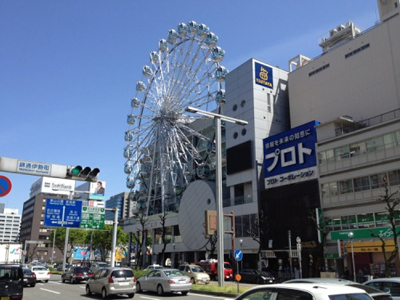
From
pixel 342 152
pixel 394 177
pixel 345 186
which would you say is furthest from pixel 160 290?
pixel 342 152

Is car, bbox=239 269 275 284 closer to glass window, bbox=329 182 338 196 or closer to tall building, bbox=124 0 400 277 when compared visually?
tall building, bbox=124 0 400 277

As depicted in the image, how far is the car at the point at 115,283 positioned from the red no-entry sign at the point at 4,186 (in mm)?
8281

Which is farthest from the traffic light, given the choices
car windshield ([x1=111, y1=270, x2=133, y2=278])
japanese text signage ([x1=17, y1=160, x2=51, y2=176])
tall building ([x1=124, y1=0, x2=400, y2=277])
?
tall building ([x1=124, y1=0, x2=400, y2=277])

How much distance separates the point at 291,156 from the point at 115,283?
31.2 metres

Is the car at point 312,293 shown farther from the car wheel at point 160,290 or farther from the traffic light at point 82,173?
the car wheel at point 160,290

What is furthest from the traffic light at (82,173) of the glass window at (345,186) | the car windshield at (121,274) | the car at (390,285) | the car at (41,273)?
the glass window at (345,186)

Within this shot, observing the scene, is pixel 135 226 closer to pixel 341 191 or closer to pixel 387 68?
pixel 341 191

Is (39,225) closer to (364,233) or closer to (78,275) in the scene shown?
(78,275)

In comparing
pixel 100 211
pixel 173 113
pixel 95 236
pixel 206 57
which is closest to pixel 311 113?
pixel 206 57

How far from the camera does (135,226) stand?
81062 mm

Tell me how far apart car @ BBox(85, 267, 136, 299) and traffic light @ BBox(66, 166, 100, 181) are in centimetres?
588

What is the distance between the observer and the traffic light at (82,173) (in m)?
17.2

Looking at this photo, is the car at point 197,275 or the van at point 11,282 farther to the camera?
the car at point 197,275

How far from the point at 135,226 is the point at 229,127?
116ft
